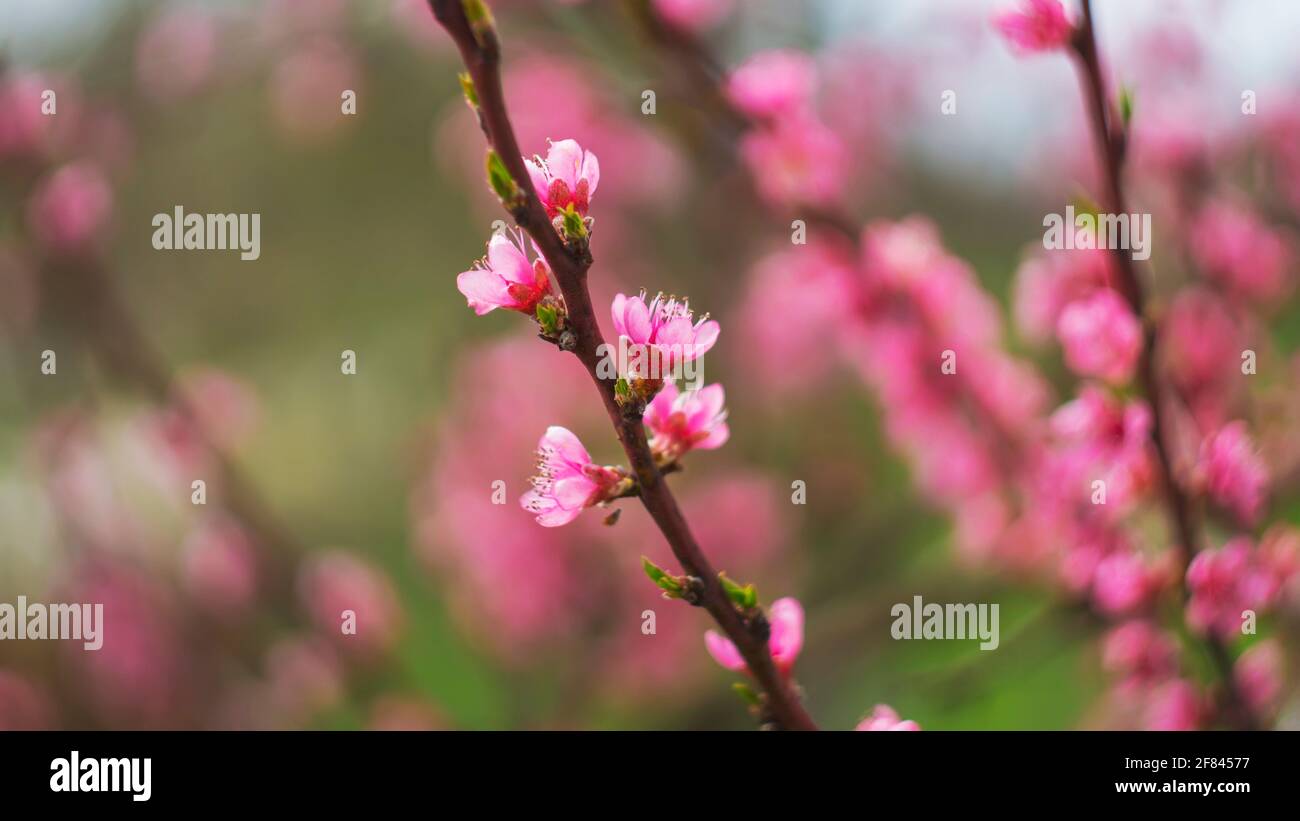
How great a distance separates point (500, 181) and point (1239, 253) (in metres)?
1.59

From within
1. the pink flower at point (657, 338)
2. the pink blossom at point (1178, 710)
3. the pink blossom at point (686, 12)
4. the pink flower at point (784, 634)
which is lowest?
the pink blossom at point (1178, 710)

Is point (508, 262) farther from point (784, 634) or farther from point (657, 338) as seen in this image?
point (784, 634)

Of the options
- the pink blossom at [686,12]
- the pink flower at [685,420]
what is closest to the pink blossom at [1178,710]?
the pink flower at [685,420]

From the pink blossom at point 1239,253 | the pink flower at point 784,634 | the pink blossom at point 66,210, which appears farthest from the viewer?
the pink blossom at point 66,210

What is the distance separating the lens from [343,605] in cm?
230

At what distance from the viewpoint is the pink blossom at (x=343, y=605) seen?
2.29m

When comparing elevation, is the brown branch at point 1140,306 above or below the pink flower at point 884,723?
above

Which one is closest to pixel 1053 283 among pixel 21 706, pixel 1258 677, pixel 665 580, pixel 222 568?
pixel 1258 677

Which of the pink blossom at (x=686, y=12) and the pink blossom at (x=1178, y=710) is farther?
the pink blossom at (x=686, y=12)

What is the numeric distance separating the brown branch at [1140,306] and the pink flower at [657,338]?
22.2 inches

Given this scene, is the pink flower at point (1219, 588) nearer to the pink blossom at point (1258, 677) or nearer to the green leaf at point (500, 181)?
the pink blossom at point (1258, 677)

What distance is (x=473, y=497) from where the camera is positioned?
2828mm

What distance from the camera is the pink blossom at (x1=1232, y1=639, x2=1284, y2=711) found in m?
1.23

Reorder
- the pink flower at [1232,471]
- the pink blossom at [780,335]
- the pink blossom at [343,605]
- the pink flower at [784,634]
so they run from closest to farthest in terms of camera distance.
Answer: the pink flower at [784,634]
the pink flower at [1232,471]
the pink blossom at [343,605]
the pink blossom at [780,335]
